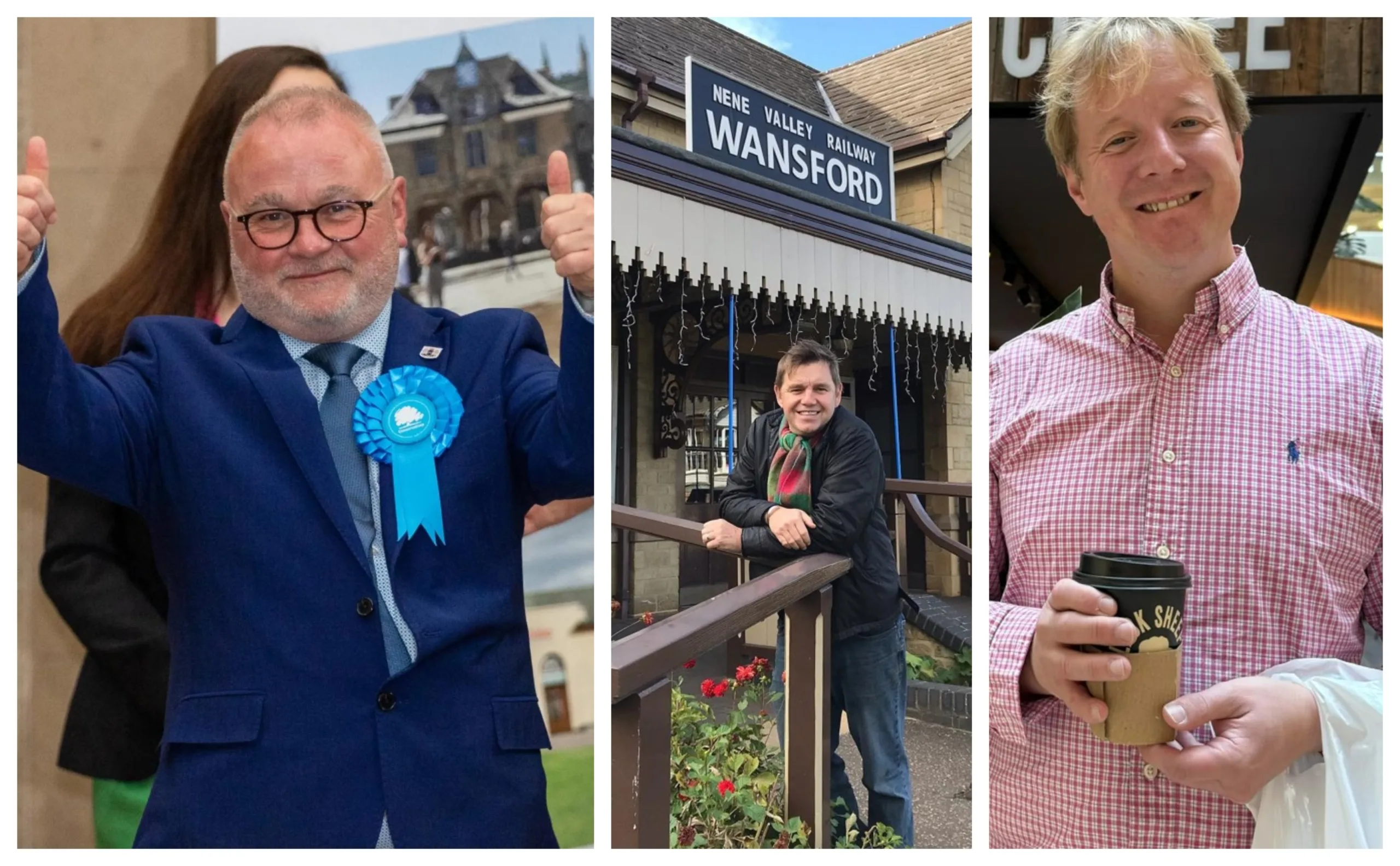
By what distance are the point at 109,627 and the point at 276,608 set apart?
34cm

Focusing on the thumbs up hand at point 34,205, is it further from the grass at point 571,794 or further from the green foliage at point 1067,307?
the green foliage at point 1067,307

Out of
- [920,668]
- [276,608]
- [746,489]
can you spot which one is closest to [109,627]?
[276,608]

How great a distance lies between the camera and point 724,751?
2.01m

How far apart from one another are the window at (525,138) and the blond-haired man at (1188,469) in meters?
1.03

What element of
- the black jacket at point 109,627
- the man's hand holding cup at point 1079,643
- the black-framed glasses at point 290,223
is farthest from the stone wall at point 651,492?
the black jacket at point 109,627

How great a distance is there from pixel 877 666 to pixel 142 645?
1473 millimetres

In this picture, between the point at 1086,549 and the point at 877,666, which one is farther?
the point at 877,666

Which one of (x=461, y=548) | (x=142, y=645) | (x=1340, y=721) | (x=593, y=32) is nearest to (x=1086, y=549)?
(x=1340, y=721)

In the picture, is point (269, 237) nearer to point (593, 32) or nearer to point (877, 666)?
point (593, 32)

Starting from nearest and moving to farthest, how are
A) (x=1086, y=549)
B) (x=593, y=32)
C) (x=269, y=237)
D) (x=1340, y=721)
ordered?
(x=1340, y=721) → (x=1086, y=549) → (x=269, y=237) → (x=593, y=32)

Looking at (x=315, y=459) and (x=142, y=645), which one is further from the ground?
(x=315, y=459)

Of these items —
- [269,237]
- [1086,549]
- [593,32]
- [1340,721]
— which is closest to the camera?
[1340,721]

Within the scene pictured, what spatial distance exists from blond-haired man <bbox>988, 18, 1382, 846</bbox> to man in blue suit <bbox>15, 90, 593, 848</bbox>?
953 millimetres
